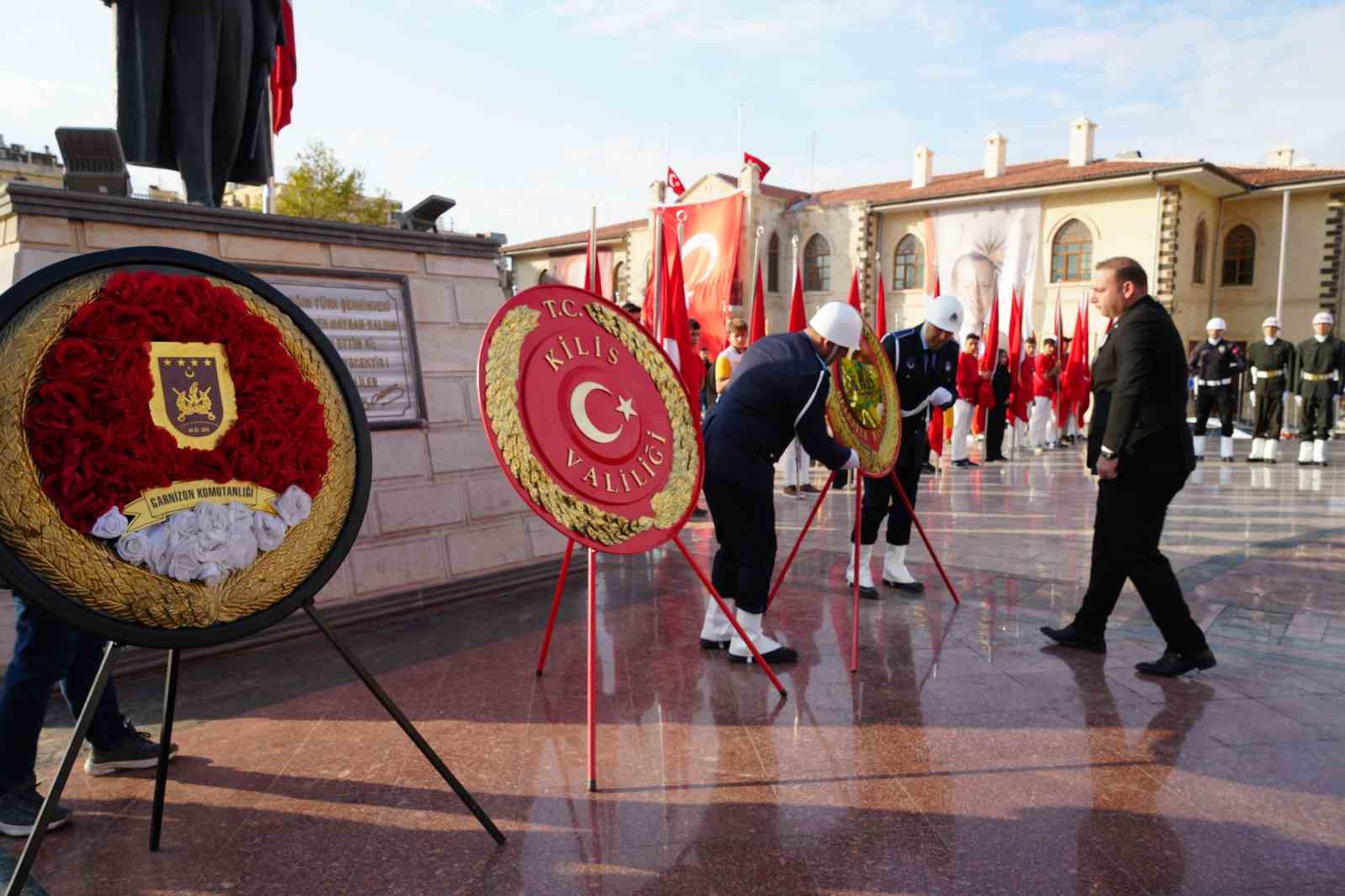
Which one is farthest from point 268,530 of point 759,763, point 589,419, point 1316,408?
point 1316,408

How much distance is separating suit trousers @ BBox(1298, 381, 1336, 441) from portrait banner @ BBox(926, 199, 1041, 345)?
659 inches

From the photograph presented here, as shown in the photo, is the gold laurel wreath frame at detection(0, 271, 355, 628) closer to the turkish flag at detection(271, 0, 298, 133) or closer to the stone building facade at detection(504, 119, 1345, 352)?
the turkish flag at detection(271, 0, 298, 133)

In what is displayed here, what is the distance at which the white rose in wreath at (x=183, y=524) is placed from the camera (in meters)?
2.21

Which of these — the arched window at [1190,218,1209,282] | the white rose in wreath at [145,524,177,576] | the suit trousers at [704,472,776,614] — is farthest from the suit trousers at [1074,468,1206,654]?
the arched window at [1190,218,1209,282]

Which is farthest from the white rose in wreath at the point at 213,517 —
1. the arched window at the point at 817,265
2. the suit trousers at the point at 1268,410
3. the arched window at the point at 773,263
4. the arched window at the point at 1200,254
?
the arched window at the point at 773,263

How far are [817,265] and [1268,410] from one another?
78.6ft

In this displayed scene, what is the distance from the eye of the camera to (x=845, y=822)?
297cm

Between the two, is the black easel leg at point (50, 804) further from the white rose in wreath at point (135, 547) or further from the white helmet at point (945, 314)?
the white helmet at point (945, 314)

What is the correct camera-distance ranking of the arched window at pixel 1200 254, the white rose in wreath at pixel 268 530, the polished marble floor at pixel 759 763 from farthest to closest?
the arched window at pixel 1200 254 < the polished marble floor at pixel 759 763 < the white rose in wreath at pixel 268 530

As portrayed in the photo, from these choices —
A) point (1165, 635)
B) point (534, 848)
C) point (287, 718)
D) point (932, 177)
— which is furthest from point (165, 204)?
point (932, 177)

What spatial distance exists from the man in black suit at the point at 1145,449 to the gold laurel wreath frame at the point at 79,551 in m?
3.93

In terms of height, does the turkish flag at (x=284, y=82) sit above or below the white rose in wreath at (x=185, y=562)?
above

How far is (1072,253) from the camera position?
97.9ft

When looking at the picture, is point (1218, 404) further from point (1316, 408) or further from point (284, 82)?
point (284, 82)
